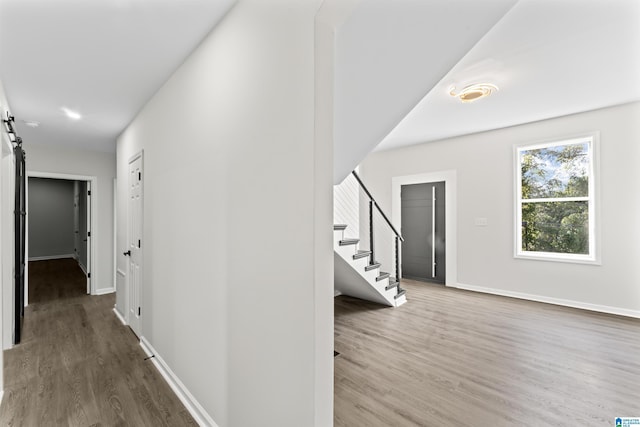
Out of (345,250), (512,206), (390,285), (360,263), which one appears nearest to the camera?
(345,250)

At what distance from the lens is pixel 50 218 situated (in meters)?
8.23

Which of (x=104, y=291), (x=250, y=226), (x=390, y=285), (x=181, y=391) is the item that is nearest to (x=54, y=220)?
(x=104, y=291)

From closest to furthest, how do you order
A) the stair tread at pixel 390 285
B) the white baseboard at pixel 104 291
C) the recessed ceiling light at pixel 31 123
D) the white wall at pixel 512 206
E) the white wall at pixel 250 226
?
the white wall at pixel 250 226
the recessed ceiling light at pixel 31 123
the white wall at pixel 512 206
the stair tread at pixel 390 285
the white baseboard at pixel 104 291

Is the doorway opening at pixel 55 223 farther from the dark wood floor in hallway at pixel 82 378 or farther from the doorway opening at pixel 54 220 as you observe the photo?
the dark wood floor in hallway at pixel 82 378

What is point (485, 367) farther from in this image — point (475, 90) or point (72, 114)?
point (72, 114)

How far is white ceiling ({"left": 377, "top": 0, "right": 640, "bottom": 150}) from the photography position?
80.5 inches

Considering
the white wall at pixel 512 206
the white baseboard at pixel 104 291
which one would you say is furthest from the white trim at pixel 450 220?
the white baseboard at pixel 104 291

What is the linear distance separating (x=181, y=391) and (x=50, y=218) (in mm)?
9233

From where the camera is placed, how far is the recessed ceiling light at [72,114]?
319cm

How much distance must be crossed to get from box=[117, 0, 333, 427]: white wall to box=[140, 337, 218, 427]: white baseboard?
55mm

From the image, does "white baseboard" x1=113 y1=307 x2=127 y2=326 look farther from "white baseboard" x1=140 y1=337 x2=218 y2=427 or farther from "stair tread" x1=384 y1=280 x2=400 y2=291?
"stair tread" x1=384 y1=280 x2=400 y2=291

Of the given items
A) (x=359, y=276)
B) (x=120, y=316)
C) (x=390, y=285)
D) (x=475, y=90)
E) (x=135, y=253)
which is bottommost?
(x=120, y=316)

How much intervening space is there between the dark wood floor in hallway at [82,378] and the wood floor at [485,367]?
1.41 m

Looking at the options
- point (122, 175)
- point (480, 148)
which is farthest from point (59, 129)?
point (480, 148)
